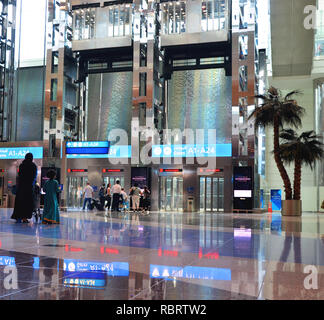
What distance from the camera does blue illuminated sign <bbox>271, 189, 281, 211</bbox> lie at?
34.5m

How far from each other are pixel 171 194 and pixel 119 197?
15.7 ft

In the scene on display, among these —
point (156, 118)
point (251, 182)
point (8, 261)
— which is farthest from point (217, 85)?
point (8, 261)

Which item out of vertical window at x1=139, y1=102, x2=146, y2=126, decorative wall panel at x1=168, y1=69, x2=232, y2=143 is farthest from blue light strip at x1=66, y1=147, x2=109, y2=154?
decorative wall panel at x1=168, y1=69, x2=232, y2=143

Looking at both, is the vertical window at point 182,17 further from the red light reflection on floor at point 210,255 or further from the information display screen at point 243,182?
the red light reflection on floor at point 210,255

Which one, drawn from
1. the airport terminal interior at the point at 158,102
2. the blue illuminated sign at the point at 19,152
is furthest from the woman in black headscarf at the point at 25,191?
the blue illuminated sign at the point at 19,152

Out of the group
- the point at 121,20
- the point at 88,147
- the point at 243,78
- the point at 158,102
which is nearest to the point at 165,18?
the point at 121,20

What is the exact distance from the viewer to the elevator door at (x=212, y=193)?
26.0 m

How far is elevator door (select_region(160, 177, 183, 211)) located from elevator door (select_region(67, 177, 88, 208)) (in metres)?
5.45

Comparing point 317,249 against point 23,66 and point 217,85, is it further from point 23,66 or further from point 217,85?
point 23,66

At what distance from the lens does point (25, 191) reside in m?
12.5

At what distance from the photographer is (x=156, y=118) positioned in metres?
27.3

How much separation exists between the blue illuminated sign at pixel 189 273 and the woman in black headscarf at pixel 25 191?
27.6 feet

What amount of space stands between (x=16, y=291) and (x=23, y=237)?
491 centimetres
